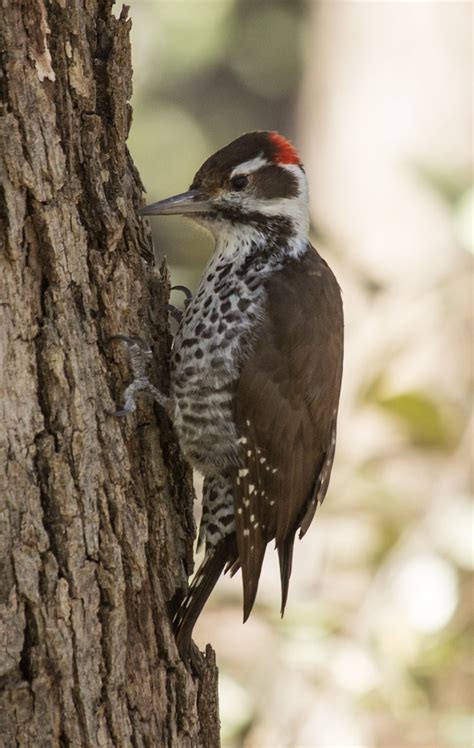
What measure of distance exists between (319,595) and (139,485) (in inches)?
78.0

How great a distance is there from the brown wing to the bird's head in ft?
0.92

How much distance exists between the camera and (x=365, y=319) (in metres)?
4.19

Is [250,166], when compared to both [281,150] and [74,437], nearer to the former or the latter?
[281,150]

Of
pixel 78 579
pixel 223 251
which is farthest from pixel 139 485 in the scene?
pixel 223 251

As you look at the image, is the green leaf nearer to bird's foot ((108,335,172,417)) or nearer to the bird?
the bird

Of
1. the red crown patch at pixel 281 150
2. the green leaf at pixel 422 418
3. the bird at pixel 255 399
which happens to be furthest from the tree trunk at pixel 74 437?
the green leaf at pixel 422 418

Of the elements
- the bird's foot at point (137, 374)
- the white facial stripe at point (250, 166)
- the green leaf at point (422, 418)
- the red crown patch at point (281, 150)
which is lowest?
the bird's foot at point (137, 374)

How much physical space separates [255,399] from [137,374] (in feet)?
1.34

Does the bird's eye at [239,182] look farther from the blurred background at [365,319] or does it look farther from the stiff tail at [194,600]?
the stiff tail at [194,600]

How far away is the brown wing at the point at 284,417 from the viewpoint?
2965mm

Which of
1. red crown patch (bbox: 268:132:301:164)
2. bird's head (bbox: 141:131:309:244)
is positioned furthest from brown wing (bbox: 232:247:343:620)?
red crown patch (bbox: 268:132:301:164)

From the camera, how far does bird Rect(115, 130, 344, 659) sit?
2.95m

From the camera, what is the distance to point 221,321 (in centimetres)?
302

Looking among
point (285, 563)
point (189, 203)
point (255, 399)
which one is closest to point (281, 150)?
point (189, 203)
